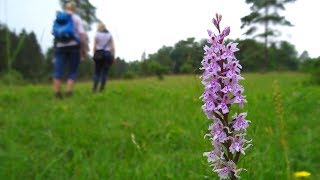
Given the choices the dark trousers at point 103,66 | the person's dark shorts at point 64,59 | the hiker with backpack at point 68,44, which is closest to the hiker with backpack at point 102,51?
the dark trousers at point 103,66

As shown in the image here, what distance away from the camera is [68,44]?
30.3 ft

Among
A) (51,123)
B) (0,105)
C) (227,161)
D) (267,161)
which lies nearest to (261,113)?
(267,161)

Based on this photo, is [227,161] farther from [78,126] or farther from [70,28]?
[70,28]

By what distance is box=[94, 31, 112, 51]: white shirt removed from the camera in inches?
420

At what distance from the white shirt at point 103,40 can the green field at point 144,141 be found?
3.28 metres

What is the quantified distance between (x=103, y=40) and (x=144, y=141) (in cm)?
651

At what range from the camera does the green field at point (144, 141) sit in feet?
10.7

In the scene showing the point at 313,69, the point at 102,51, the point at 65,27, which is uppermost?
the point at 65,27

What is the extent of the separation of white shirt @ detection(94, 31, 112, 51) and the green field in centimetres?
328

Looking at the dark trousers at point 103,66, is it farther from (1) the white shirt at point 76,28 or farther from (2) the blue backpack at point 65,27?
(2) the blue backpack at point 65,27

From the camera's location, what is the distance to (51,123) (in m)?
5.53

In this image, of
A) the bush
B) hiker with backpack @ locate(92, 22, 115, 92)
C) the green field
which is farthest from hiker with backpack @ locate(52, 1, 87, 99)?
the bush

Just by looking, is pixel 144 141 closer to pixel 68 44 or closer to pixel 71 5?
pixel 68 44

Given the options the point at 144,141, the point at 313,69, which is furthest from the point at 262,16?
the point at 144,141
